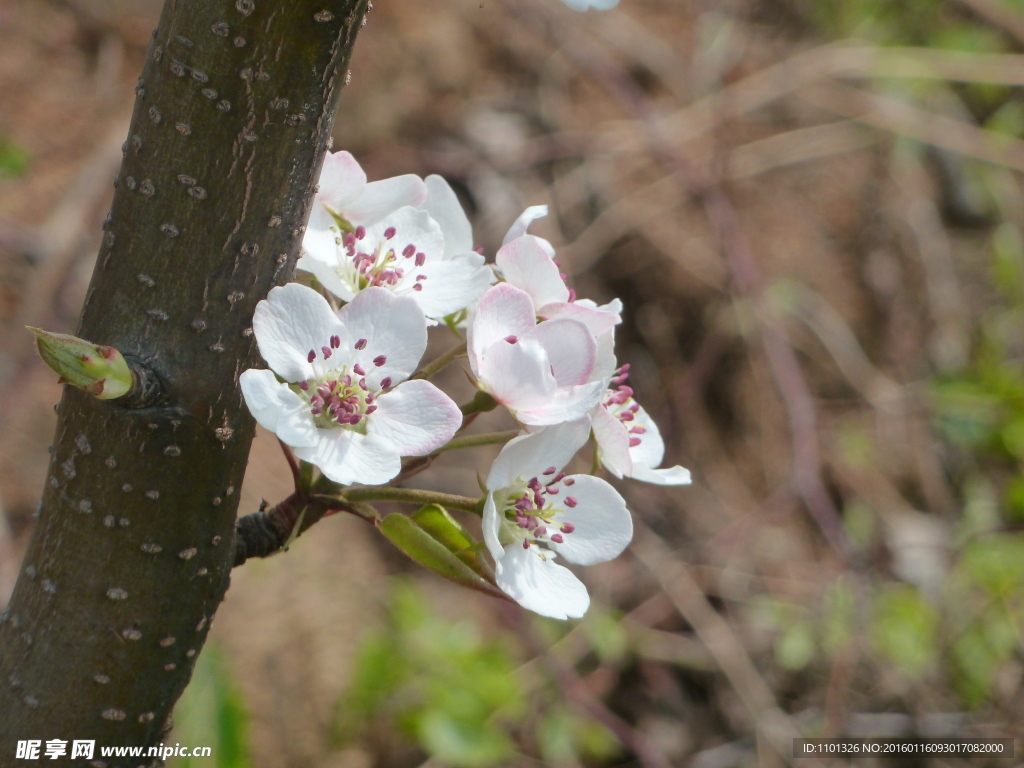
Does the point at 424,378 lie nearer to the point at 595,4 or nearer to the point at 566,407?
the point at 566,407

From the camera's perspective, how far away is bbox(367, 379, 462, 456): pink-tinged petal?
58cm

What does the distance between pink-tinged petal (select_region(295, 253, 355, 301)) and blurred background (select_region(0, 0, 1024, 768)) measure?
88cm

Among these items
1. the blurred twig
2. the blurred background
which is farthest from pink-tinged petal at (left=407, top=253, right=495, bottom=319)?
the blurred twig

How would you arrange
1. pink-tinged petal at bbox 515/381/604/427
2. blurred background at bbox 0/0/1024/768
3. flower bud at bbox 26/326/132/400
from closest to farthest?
1. flower bud at bbox 26/326/132/400
2. pink-tinged petal at bbox 515/381/604/427
3. blurred background at bbox 0/0/1024/768

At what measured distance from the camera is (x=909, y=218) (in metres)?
2.77

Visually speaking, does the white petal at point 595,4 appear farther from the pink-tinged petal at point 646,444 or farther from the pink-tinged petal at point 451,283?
the pink-tinged petal at point 646,444

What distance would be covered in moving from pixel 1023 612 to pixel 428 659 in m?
1.54

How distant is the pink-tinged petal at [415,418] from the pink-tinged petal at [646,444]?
0.29 meters

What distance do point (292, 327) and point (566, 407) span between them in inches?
8.5

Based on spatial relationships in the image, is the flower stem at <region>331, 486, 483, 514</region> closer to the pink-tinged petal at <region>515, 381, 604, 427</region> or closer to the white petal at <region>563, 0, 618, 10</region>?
the pink-tinged petal at <region>515, 381, 604, 427</region>

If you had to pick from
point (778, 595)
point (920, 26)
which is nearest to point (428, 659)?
point (778, 595)

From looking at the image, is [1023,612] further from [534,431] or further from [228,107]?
[228,107]

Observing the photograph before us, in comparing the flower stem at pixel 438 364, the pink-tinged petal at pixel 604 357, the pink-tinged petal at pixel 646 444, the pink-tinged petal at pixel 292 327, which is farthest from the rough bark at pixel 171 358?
the pink-tinged petal at pixel 646 444

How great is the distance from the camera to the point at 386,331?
2.00 ft
